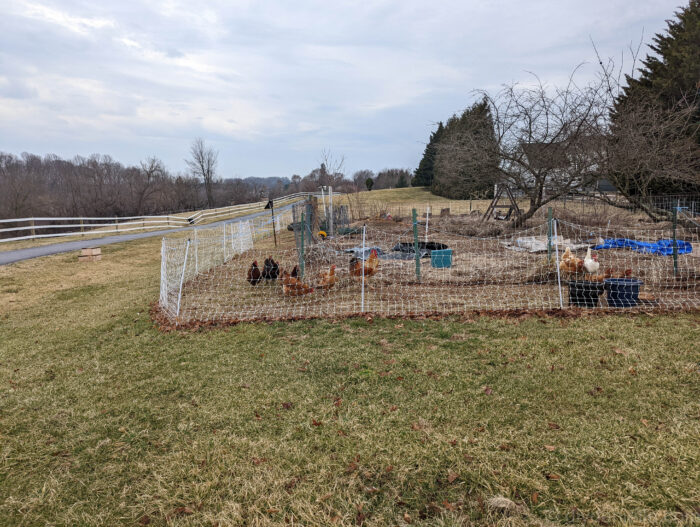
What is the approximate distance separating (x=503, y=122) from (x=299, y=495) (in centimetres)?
1397

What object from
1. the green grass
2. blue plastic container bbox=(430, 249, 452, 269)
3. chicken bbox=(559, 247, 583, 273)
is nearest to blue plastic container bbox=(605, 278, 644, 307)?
the green grass

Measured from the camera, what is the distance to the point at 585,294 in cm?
603

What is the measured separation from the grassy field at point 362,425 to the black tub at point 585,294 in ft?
2.48

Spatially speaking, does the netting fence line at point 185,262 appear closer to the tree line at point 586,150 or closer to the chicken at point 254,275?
the chicken at point 254,275

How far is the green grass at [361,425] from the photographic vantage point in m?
2.41

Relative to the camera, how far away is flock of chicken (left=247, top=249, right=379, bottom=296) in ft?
23.5

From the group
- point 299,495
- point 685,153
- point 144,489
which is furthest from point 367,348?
point 685,153

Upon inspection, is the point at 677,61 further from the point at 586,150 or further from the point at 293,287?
the point at 293,287

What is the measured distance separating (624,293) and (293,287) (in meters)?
5.18

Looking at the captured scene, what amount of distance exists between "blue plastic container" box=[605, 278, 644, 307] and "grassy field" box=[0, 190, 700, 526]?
488 millimetres

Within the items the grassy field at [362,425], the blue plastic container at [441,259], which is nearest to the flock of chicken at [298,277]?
the grassy field at [362,425]

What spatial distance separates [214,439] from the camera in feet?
10.2

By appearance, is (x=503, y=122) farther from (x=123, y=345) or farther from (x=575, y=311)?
(x=123, y=345)

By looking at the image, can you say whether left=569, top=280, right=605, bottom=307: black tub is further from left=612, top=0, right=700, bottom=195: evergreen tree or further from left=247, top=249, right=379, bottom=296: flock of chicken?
left=612, top=0, right=700, bottom=195: evergreen tree
